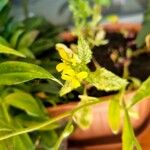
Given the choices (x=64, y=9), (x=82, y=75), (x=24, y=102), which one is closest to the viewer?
(x=82, y=75)

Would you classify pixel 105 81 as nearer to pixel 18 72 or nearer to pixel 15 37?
pixel 18 72

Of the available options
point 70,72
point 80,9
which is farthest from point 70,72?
point 80,9

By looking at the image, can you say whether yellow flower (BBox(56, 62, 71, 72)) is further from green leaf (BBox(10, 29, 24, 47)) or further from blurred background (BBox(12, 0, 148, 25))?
blurred background (BBox(12, 0, 148, 25))

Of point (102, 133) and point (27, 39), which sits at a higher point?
point (27, 39)

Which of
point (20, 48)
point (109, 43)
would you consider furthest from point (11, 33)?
point (109, 43)

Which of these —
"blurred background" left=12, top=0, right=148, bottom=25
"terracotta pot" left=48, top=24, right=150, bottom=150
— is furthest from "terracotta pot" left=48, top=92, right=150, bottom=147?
"blurred background" left=12, top=0, right=148, bottom=25

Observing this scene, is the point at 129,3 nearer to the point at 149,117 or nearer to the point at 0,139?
the point at 149,117

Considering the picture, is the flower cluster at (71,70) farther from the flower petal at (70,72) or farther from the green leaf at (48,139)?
the green leaf at (48,139)
